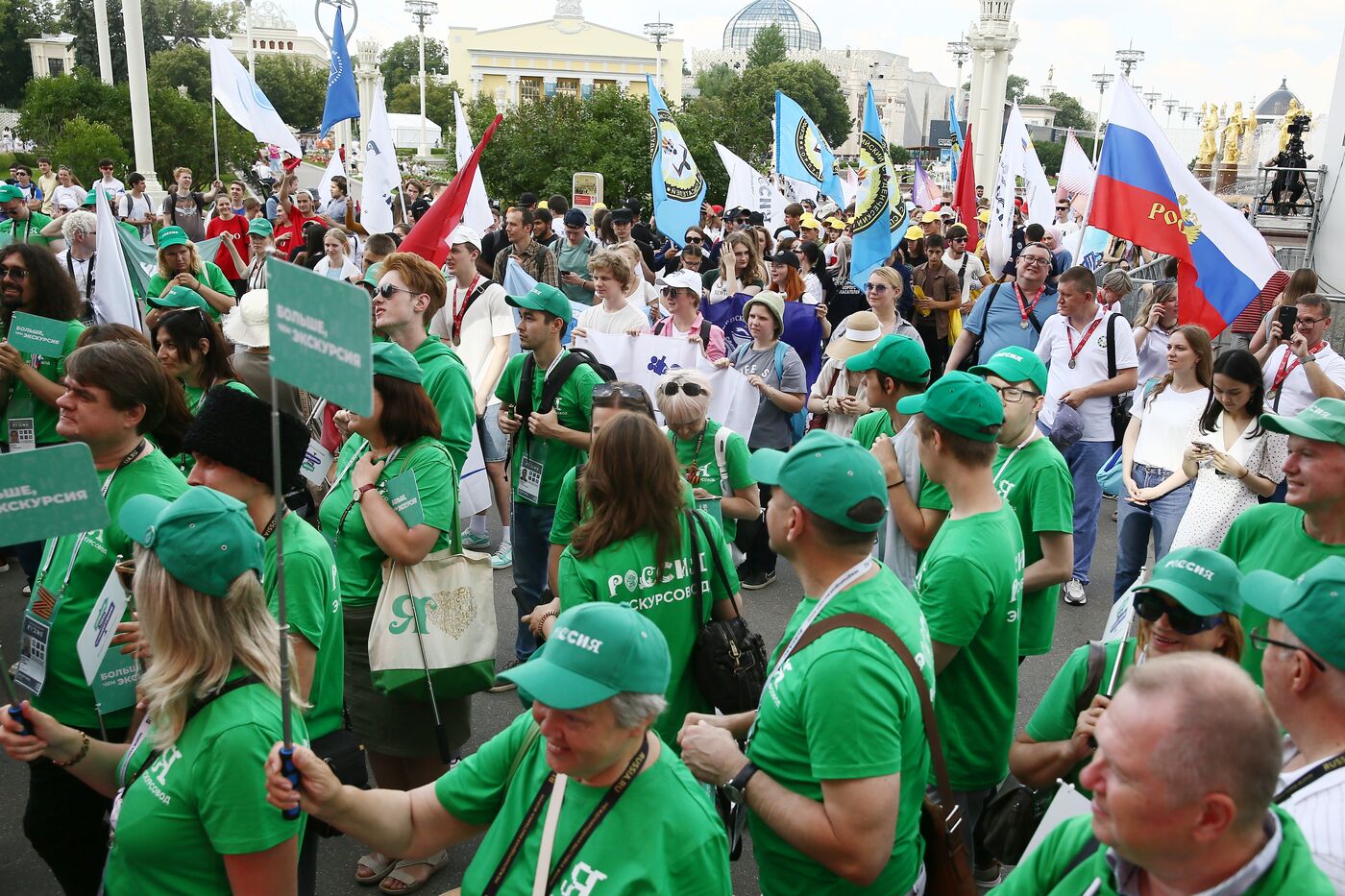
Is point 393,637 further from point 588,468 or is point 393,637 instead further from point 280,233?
point 280,233

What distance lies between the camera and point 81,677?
Answer: 3.14 metres

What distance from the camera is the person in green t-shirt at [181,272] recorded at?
24.7ft

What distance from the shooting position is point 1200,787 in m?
1.54

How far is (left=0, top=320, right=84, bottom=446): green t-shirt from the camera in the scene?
517cm

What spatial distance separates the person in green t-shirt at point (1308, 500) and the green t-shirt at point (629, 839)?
215 centimetres

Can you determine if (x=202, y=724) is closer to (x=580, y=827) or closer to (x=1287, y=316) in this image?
(x=580, y=827)

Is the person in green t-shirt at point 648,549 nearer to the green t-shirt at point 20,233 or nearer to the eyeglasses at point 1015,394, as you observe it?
the eyeglasses at point 1015,394

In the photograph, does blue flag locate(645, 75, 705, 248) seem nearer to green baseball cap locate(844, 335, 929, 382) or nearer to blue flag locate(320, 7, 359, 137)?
blue flag locate(320, 7, 359, 137)

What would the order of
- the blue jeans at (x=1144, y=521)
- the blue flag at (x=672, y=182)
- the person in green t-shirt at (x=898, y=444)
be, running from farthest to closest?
1. the blue flag at (x=672, y=182)
2. the blue jeans at (x=1144, y=521)
3. the person in green t-shirt at (x=898, y=444)

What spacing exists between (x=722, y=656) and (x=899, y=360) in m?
1.78

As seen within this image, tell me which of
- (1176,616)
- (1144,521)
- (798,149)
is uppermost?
(798,149)

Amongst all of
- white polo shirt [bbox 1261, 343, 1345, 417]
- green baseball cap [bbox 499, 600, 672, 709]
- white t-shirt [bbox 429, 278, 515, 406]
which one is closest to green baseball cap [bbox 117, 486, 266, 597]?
green baseball cap [bbox 499, 600, 672, 709]

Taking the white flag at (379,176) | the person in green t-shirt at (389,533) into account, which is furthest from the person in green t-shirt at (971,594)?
the white flag at (379,176)

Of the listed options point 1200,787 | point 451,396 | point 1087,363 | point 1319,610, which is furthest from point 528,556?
point 1200,787
